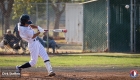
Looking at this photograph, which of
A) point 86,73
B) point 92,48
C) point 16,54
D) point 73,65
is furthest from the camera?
point 92,48

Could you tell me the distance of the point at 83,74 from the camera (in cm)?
1466

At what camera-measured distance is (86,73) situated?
1498 centimetres

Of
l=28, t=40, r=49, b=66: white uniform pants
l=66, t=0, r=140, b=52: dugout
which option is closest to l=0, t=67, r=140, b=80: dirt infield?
l=28, t=40, r=49, b=66: white uniform pants

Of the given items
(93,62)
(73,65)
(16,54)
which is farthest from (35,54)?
(16,54)

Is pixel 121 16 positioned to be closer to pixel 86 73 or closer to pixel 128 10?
pixel 128 10

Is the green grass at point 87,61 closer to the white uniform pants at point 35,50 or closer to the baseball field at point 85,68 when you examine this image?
the baseball field at point 85,68

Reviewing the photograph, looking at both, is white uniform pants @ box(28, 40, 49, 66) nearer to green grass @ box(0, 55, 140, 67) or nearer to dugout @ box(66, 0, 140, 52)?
green grass @ box(0, 55, 140, 67)

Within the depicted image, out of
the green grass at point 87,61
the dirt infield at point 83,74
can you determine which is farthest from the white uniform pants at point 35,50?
the green grass at point 87,61

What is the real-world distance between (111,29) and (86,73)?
9606 mm

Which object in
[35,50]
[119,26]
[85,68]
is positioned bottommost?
[85,68]

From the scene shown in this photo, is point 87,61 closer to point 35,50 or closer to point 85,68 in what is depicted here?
point 85,68

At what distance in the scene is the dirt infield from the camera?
13.4 meters

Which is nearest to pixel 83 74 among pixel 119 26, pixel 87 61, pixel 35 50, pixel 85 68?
pixel 35 50

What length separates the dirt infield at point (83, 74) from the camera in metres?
13.4
